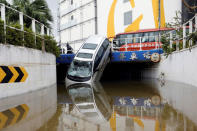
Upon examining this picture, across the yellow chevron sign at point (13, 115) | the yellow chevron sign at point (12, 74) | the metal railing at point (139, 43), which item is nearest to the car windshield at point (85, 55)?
the metal railing at point (139, 43)

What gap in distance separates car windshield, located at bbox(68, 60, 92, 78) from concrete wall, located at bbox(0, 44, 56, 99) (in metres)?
3.77

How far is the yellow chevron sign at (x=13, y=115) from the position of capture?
184 inches

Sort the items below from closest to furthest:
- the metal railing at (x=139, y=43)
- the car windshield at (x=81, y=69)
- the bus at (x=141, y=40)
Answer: the car windshield at (x=81, y=69)
the metal railing at (x=139, y=43)
the bus at (x=141, y=40)

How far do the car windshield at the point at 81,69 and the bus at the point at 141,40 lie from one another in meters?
4.46

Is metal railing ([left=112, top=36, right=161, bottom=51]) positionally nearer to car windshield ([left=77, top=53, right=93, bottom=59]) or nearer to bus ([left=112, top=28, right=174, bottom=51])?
bus ([left=112, top=28, right=174, bottom=51])

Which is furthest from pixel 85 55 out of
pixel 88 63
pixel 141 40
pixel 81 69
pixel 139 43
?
pixel 141 40

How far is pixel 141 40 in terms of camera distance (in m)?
20.6

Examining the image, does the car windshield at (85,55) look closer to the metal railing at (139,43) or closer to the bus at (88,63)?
the bus at (88,63)

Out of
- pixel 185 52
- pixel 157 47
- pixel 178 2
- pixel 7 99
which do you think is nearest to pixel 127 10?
pixel 178 2

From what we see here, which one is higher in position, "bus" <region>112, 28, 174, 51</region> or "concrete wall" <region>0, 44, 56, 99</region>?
"bus" <region>112, 28, 174, 51</region>

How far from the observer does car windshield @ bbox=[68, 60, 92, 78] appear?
53.2ft

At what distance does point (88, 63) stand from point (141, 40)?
6.90 meters

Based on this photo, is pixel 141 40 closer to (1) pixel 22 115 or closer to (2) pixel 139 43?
(2) pixel 139 43

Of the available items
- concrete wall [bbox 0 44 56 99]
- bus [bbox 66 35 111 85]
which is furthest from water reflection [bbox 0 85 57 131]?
bus [bbox 66 35 111 85]
